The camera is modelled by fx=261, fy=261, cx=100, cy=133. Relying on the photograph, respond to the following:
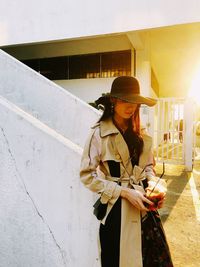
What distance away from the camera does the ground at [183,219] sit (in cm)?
280

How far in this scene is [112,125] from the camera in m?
1.66

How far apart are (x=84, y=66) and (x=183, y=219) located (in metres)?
6.70

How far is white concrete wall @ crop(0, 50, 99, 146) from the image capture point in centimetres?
408

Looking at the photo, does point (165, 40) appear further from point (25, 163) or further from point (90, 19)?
point (25, 163)

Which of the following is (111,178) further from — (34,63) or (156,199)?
(34,63)

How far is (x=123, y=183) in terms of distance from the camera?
5.28 ft

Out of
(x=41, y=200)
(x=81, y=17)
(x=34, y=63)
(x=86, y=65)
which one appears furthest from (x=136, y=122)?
(x=34, y=63)

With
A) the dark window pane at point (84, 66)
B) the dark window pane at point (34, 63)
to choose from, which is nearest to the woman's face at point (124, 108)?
the dark window pane at point (84, 66)

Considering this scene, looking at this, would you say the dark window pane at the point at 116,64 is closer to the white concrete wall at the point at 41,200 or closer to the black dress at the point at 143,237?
the white concrete wall at the point at 41,200

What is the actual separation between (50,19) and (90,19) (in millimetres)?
1309

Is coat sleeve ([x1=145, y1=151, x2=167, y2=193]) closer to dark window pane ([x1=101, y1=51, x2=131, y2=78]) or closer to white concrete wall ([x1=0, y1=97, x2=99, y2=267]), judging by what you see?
white concrete wall ([x1=0, y1=97, x2=99, y2=267])

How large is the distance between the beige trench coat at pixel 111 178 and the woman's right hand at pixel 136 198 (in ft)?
0.13

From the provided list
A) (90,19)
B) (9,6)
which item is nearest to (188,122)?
(90,19)

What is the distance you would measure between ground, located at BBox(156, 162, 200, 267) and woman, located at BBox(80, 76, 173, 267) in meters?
1.27
